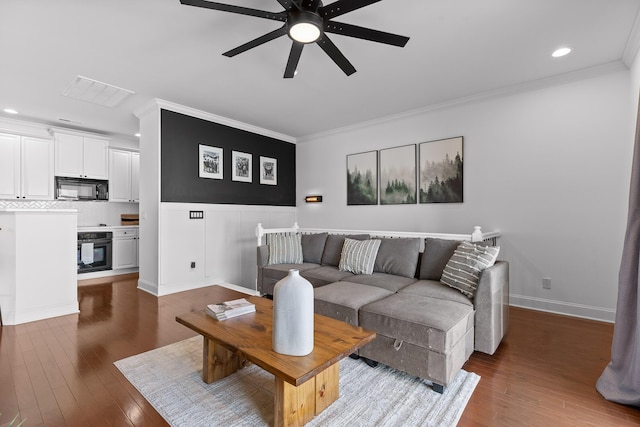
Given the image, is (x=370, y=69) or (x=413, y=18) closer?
(x=413, y=18)

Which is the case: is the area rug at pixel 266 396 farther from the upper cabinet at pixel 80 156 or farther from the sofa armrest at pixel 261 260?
the upper cabinet at pixel 80 156

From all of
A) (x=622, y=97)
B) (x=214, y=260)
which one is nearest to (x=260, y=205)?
(x=214, y=260)

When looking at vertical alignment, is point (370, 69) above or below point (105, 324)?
above

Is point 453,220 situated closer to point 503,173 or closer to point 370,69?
point 503,173

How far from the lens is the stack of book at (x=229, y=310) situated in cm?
194

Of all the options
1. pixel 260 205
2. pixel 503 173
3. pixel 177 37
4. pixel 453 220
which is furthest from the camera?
pixel 260 205

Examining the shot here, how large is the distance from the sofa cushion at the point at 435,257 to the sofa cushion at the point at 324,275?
80 cm

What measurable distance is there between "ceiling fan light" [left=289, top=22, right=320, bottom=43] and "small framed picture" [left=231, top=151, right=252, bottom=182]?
3266 millimetres

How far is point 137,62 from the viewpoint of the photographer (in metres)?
3.10

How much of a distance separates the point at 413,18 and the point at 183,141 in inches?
140

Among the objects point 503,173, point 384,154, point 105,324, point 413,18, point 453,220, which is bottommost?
point 105,324

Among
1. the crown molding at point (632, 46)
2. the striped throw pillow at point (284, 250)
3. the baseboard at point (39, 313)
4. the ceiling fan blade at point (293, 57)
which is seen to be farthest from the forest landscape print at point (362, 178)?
the baseboard at point (39, 313)

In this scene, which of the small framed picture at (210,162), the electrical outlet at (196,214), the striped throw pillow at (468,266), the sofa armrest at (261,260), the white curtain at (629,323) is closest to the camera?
the white curtain at (629,323)

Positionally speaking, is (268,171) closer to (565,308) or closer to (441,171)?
(441,171)
